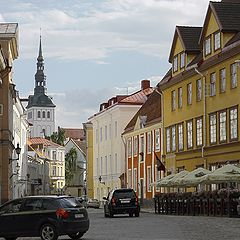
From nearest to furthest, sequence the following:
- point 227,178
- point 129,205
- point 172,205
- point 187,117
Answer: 1. point 227,178
2. point 129,205
3. point 172,205
4. point 187,117

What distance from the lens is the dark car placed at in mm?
24031

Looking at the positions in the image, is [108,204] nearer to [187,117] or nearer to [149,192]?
[187,117]

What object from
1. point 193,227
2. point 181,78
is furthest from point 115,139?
point 193,227

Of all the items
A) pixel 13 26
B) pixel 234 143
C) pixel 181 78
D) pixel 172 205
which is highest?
pixel 13 26

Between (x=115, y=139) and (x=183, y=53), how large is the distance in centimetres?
2798

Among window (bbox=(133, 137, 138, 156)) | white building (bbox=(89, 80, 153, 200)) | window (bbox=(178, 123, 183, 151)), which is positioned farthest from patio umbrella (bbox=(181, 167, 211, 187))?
white building (bbox=(89, 80, 153, 200))

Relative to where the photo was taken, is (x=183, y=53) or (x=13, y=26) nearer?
(x=183, y=53)

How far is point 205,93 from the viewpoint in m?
52.1

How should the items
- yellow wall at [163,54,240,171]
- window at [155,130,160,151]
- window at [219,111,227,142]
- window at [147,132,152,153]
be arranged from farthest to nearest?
window at [147,132,152,153]
window at [155,130,160,151]
window at [219,111,227,142]
yellow wall at [163,54,240,171]

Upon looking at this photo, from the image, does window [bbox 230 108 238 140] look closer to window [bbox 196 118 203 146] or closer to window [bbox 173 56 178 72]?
window [bbox 196 118 203 146]

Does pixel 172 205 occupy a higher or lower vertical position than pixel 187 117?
lower

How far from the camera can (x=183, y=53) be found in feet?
190

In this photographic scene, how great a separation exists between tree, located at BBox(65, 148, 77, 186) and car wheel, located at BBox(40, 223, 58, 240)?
145 meters

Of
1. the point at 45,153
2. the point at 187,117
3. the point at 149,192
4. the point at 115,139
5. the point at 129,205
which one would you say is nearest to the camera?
the point at 129,205
